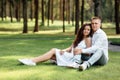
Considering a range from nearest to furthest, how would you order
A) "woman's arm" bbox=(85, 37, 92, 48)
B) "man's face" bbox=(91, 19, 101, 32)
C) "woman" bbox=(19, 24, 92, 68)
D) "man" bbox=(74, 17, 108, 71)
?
"man" bbox=(74, 17, 108, 71), "man's face" bbox=(91, 19, 101, 32), "woman" bbox=(19, 24, 92, 68), "woman's arm" bbox=(85, 37, 92, 48)

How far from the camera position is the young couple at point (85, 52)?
423 inches

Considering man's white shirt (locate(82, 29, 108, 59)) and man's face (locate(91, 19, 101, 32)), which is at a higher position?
man's face (locate(91, 19, 101, 32))

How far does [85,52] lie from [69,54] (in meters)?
0.57

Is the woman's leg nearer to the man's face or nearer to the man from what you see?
the man

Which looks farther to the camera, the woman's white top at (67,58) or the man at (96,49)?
the woman's white top at (67,58)

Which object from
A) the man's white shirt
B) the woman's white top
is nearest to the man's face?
the man's white shirt

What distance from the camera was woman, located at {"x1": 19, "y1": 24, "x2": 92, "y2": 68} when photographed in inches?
434

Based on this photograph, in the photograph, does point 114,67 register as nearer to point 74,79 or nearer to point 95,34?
point 95,34

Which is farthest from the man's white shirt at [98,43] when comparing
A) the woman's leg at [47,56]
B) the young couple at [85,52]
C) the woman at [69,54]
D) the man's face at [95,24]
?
the woman's leg at [47,56]

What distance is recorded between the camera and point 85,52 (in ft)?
35.5

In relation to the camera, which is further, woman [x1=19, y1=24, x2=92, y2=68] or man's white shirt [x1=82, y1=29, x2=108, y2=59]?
woman [x1=19, y1=24, x2=92, y2=68]

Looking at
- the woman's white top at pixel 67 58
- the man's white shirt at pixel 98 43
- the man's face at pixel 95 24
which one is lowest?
the woman's white top at pixel 67 58

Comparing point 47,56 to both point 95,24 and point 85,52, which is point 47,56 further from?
point 95,24

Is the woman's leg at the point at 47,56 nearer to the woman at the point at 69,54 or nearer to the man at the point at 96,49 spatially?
the woman at the point at 69,54
